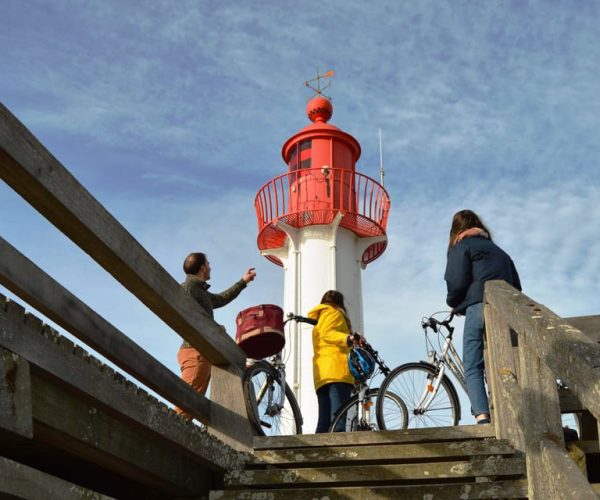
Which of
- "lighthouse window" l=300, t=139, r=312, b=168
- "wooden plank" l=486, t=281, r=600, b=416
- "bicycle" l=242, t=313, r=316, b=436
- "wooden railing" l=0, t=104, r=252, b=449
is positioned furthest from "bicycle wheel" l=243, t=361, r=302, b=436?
"lighthouse window" l=300, t=139, r=312, b=168

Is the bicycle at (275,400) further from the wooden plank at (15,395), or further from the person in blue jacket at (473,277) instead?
the wooden plank at (15,395)

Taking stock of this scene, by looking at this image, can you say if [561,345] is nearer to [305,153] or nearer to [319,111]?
[305,153]

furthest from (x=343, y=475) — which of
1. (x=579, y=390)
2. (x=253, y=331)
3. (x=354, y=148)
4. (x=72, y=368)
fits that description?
(x=354, y=148)

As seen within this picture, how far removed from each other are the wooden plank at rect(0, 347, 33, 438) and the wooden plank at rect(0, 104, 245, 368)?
2.01 ft

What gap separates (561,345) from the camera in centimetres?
259

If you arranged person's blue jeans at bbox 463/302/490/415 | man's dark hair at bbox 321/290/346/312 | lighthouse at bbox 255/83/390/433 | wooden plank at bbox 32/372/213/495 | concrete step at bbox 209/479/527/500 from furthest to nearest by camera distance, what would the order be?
lighthouse at bbox 255/83/390/433, man's dark hair at bbox 321/290/346/312, person's blue jeans at bbox 463/302/490/415, concrete step at bbox 209/479/527/500, wooden plank at bbox 32/372/213/495

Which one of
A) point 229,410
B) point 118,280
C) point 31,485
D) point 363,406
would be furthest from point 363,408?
point 31,485

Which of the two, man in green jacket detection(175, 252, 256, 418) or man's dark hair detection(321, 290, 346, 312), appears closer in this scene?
man in green jacket detection(175, 252, 256, 418)

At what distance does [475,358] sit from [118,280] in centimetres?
232

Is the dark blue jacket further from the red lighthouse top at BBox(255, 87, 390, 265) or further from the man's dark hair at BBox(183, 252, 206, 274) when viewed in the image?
the red lighthouse top at BBox(255, 87, 390, 265)

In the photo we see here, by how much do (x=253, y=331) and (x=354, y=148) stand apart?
9611mm

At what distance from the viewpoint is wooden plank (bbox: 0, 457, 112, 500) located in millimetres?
2688

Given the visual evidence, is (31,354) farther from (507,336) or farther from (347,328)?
(347,328)

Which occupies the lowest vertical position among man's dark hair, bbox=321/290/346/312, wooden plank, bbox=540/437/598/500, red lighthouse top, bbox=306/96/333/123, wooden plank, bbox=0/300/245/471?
wooden plank, bbox=540/437/598/500
